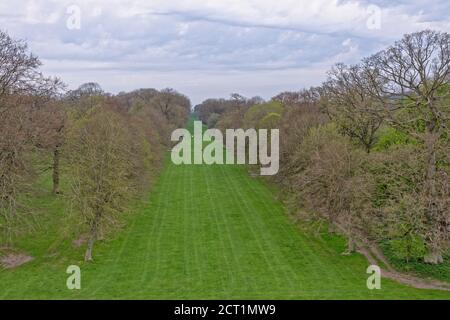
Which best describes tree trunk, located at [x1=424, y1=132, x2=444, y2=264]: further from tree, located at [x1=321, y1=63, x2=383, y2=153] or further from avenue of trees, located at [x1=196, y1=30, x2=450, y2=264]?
tree, located at [x1=321, y1=63, x2=383, y2=153]

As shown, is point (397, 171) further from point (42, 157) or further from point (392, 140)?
point (42, 157)

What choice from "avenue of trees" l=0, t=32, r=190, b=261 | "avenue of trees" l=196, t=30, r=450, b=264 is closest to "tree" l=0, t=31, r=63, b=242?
"avenue of trees" l=0, t=32, r=190, b=261

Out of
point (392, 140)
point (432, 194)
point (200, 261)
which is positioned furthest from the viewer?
point (392, 140)

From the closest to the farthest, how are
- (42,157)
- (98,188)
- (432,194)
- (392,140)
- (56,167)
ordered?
(432,194) < (98,188) < (392,140) < (42,157) < (56,167)

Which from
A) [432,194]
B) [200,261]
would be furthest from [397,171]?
[200,261]

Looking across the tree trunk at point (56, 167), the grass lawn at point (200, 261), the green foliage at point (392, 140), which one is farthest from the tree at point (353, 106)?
the tree trunk at point (56, 167)
